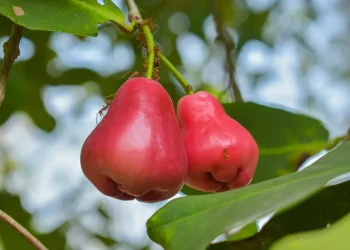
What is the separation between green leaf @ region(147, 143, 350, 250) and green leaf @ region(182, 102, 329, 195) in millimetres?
508

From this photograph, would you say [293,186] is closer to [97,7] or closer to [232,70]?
[97,7]

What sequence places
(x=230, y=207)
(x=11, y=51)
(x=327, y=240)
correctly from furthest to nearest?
(x=11, y=51) → (x=230, y=207) → (x=327, y=240)

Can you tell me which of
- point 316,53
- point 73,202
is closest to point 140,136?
point 73,202

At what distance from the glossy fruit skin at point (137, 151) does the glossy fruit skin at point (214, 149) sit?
38 millimetres

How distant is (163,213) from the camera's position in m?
0.64

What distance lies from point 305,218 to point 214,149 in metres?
0.15

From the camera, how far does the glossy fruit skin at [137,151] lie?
71 centimetres

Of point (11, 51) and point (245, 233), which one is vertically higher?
point (11, 51)

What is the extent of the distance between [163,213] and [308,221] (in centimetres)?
17

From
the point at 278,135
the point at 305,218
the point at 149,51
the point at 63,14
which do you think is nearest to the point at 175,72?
the point at 149,51

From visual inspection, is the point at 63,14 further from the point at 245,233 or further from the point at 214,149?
the point at 245,233

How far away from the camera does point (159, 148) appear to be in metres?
0.72

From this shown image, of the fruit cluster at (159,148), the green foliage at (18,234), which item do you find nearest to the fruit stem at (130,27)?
the fruit cluster at (159,148)

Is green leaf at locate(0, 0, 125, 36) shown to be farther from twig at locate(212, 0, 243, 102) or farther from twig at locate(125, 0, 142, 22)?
twig at locate(212, 0, 243, 102)
